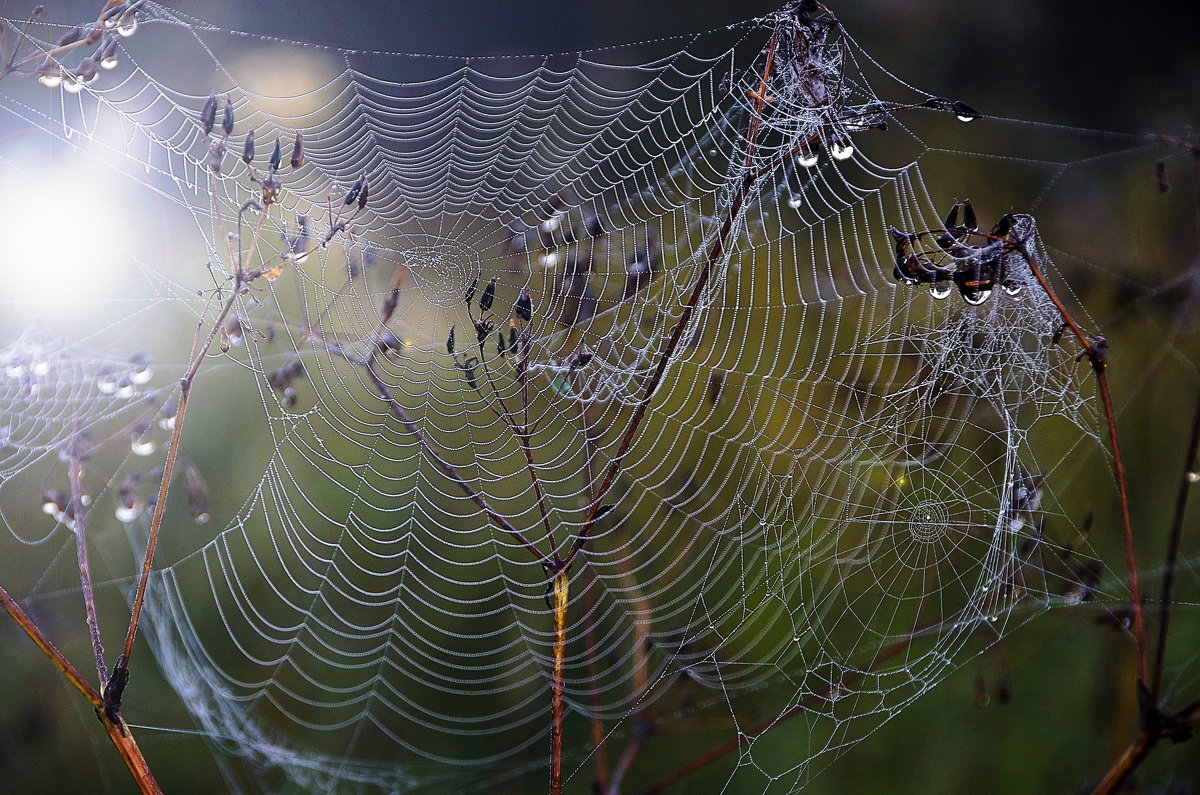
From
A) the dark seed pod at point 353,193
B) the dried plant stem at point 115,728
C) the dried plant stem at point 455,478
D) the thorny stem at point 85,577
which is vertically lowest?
the dried plant stem at point 115,728

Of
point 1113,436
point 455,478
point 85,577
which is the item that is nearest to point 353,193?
A: point 455,478

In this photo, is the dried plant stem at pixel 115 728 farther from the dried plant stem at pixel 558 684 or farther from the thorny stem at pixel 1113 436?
the thorny stem at pixel 1113 436

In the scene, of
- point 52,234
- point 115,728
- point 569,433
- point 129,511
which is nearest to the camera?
point 115,728

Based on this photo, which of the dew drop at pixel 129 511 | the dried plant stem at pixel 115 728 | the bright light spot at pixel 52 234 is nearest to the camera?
the dried plant stem at pixel 115 728

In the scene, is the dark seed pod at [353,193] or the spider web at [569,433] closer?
the dark seed pod at [353,193]

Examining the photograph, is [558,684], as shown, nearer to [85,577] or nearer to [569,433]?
[85,577]

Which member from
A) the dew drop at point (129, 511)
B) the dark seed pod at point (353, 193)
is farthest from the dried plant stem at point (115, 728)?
the dark seed pod at point (353, 193)

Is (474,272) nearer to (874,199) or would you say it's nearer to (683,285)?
(683,285)
